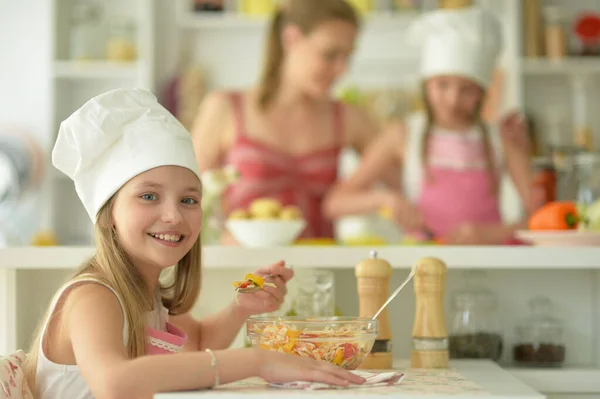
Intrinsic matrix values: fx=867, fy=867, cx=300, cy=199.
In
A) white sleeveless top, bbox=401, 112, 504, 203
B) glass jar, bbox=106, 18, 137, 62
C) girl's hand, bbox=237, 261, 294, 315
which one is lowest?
girl's hand, bbox=237, 261, 294, 315

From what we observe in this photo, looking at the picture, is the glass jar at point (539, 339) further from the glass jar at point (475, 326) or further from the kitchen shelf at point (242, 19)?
the kitchen shelf at point (242, 19)

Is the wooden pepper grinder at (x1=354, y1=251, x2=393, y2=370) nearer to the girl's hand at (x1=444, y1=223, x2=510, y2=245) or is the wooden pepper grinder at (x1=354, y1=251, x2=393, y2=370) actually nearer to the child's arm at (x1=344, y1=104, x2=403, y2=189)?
the girl's hand at (x1=444, y1=223, x2=510, y2=245)

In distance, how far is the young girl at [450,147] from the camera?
2662 millimetres

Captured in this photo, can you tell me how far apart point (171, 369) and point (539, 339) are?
896mm

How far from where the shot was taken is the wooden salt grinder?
1.47 metres

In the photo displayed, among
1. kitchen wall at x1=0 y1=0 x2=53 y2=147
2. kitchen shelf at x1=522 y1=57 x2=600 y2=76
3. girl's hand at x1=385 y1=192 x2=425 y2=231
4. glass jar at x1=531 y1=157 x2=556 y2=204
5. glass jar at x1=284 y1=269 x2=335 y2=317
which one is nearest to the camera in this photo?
glass jar at x1=284 y1=269 x2=335 y2=317

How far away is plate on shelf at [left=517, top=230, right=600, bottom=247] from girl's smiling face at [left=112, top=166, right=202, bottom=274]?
75cm

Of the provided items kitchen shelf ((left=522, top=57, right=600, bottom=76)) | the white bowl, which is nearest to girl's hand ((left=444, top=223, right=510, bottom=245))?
the white bowl

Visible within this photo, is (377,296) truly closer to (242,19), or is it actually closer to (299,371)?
(299,371)

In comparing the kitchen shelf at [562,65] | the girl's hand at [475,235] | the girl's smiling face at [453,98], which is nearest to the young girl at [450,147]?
the girl's smiling face at [453,98]

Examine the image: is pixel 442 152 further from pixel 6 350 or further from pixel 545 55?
pixel 6 350

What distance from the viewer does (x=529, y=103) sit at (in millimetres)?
4043

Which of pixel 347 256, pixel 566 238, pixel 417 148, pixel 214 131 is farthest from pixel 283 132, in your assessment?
pixel 566 238

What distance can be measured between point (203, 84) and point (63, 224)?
3.06 feet
